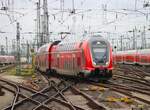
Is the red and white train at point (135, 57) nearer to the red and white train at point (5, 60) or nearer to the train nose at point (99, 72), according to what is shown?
the red and white train at point (5, 60)

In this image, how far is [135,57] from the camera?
73625 millimetres

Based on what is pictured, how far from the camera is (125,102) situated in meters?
17.0

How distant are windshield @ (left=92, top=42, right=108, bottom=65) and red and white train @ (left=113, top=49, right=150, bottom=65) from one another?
34.8 metres

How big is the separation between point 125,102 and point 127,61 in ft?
221

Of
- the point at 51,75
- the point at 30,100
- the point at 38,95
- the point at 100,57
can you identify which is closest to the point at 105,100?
the point at 30,100

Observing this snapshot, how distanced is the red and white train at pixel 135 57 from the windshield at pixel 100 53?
3485cm

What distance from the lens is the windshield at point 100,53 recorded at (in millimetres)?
28094

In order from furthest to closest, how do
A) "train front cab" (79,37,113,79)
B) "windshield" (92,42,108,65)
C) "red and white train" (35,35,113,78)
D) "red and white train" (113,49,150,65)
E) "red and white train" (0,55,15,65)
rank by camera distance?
"red and white train" (0,55,15,65)
"red and white train" (113,49,150,65)
"windshield" (92,42,108,65)
"red and white train" (35,35,113,78)
"train front cab" (79,37,113,79)

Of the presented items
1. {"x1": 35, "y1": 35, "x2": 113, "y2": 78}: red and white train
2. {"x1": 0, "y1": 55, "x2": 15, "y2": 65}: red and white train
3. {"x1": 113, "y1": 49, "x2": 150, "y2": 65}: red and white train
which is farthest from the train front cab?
{"x1": 0, "y1": 55, "x2": 15, "y2": 65}: red and white train

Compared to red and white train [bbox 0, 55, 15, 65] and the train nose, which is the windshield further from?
red and white train [bbox 0, 55, 15, 65]

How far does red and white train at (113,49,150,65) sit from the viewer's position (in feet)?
212

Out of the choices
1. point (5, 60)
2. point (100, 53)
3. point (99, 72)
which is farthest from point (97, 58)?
point (5, 60)

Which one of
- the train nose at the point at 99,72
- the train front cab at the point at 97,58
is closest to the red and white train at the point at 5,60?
the train front cab at the point at 97,58

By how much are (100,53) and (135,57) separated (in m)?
46.2
